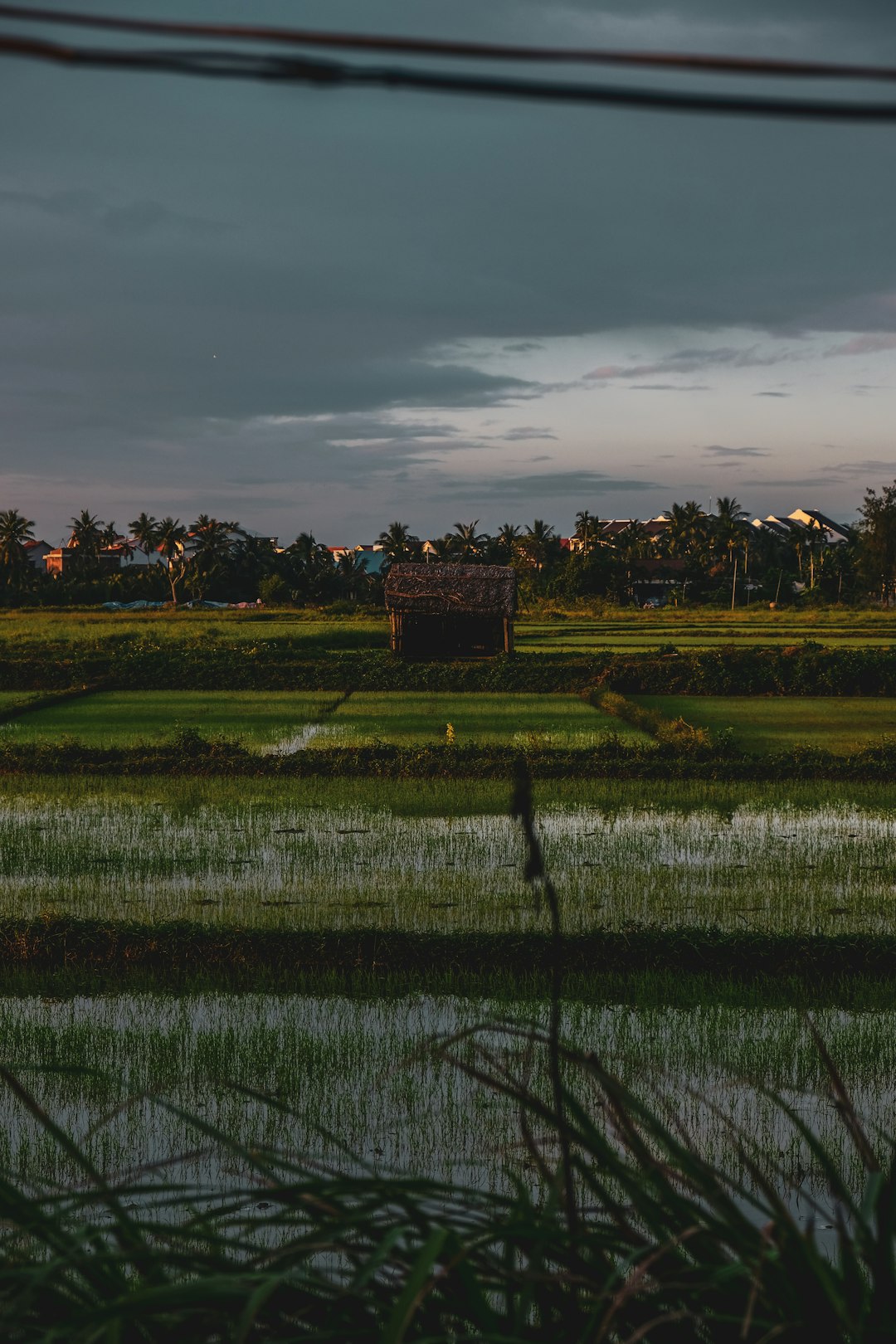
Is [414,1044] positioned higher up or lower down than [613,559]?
lower down

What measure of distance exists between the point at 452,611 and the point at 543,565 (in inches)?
1540

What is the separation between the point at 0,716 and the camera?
762 inches

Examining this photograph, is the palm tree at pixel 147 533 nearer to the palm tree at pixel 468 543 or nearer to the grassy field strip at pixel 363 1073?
the palm tree at pixel 468 543

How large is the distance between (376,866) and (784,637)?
27989mm

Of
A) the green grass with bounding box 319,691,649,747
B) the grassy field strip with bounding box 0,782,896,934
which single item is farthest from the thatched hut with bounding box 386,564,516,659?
the grassy field strip with bounding box 0,782,896,934

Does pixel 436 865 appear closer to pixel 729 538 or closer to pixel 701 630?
pixel 701 630

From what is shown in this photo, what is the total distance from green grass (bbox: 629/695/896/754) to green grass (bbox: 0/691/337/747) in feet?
20.0

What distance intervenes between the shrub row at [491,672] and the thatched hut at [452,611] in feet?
12.3

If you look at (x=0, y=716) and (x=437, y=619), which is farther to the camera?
(x=437, y=619)

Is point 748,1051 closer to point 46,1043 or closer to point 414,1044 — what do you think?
point 414,1044

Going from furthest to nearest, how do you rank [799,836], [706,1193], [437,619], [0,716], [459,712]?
[437,619], [459,712], [0,716], [799,836], [706,1193]

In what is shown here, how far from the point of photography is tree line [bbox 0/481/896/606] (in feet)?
202

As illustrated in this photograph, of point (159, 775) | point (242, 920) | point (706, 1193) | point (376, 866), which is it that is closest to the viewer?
point (706, 1193)

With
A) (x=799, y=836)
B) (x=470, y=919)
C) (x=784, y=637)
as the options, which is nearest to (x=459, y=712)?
(x=799, y=836)
